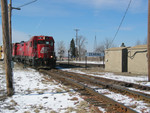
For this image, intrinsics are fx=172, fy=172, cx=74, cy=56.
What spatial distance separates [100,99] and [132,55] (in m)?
10.8

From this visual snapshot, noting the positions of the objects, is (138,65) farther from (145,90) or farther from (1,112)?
(1,112)

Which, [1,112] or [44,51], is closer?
[1,112]

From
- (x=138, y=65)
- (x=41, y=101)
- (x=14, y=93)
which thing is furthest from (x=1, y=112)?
(x=138, y=65)

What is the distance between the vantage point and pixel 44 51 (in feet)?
63.1

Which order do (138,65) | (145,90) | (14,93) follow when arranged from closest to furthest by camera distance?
(14,93), (145,90), (138,65)

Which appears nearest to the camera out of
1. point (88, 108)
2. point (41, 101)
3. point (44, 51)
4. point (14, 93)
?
point (88, 108)

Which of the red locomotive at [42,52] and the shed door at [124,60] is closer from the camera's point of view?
the shed door at [124,60]

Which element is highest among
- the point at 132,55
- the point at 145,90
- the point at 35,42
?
the point at 35,42

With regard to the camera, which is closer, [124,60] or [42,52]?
[124,60]

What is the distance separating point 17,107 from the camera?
18.4 feet

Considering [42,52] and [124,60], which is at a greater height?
[42,52]

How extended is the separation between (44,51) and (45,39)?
5.50ft

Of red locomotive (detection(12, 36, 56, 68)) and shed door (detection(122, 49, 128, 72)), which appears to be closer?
shed door (detection(122, 49, 128, 72))

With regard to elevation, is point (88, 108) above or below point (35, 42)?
below
